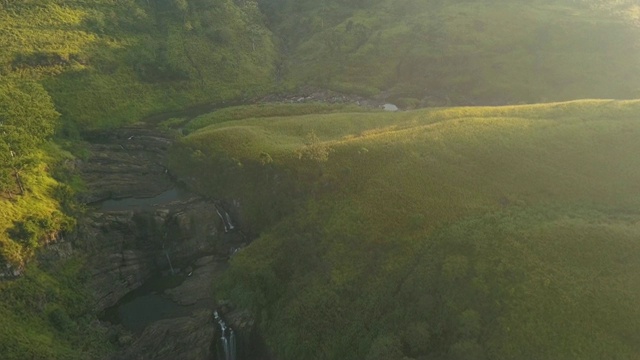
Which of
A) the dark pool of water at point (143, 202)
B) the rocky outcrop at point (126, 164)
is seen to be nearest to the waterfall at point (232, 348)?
the dark pool of water at point (143, 202)

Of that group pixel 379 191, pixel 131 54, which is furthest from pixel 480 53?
pixel 131 54

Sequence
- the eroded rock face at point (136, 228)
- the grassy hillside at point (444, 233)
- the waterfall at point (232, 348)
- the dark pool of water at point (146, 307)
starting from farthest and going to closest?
the eroded rock face at point (136, 228) < the dark pool of water at point (146, 307) < the waterfall at point (232, 348) < the grassy hillside at point (444, 233)

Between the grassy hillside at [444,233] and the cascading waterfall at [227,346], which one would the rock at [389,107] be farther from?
the cascading waterfall at [227,346]

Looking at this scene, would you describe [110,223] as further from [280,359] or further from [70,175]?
[280,359]

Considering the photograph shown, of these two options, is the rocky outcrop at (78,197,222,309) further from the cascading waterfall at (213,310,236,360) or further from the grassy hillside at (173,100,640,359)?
the cascading waterfall at (213,310,236,360)

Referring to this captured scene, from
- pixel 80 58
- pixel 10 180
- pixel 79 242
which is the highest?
pixel 80 58

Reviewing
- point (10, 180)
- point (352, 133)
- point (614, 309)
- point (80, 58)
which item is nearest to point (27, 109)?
point (80, 58)

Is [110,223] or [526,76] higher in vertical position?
[110,223]
